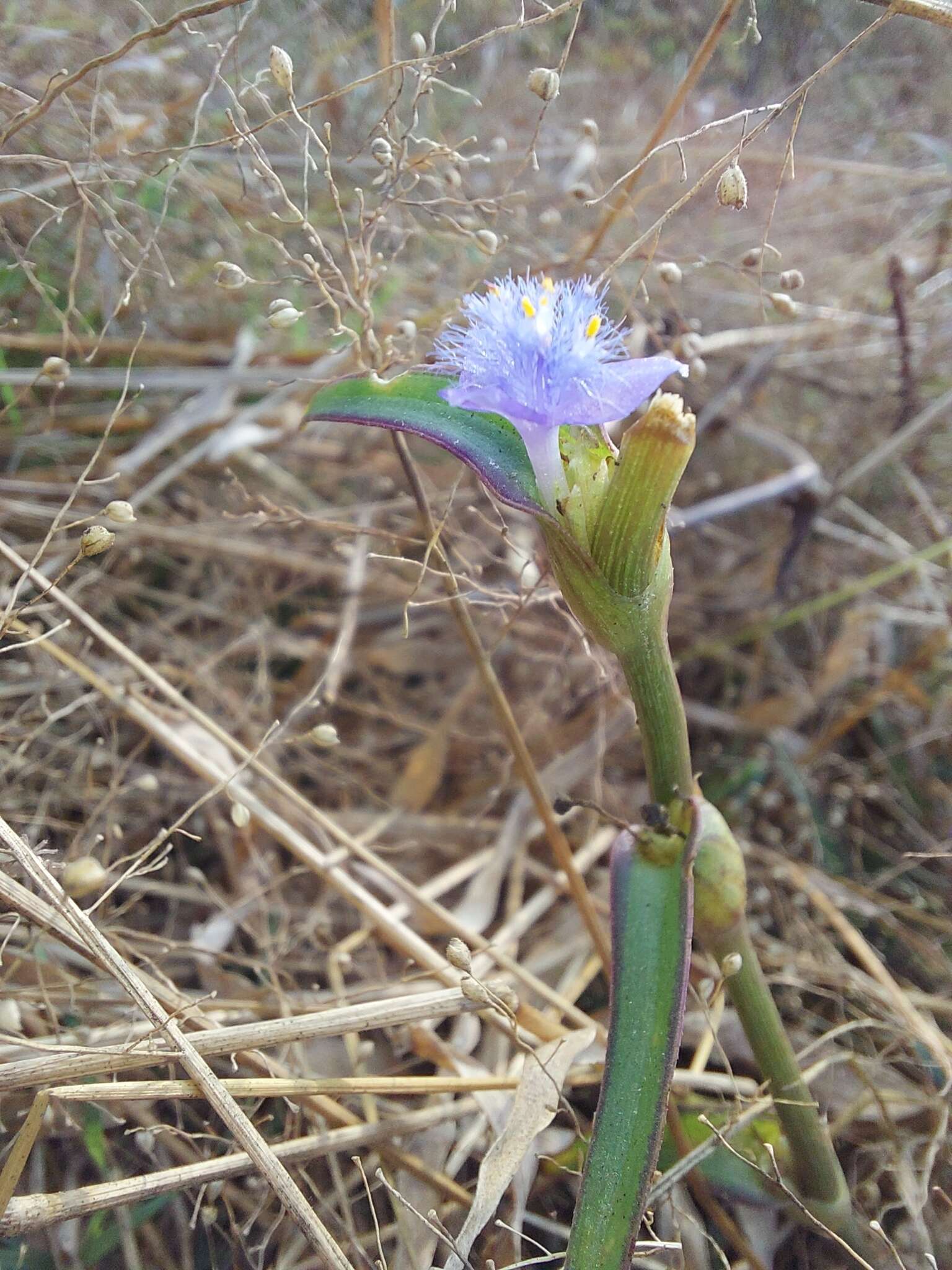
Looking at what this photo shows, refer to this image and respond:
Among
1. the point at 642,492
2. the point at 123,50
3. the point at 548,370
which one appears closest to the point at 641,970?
the point at 642,492

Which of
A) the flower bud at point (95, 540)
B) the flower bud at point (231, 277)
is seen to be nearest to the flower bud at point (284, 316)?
the flower bud at point (231, 277)

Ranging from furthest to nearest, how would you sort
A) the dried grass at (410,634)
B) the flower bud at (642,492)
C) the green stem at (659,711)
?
1. the dried grass at (410,634)
2. the green stem at (659,711)
3. the flower bud at (642,492)

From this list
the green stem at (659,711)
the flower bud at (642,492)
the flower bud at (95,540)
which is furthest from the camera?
the flower bud at (95,540)

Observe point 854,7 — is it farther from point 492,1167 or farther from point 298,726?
point 492,1167

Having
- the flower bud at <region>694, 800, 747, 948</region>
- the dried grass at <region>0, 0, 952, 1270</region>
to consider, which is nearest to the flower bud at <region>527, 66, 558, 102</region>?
the dried grass at <region>0, 0, 952, 1270</region>

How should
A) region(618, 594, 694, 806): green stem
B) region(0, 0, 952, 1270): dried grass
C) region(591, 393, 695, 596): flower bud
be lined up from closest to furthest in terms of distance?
region(591, 393, 695, 596): flower bud → region(618, 594, 694, 806): green stem → region(0, 0, 952, 1270): dried grass

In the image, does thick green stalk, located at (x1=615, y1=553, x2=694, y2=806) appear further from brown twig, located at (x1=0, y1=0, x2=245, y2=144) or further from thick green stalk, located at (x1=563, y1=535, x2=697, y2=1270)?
brown twig, located at (x1=0, y1=0, x2=245, y2=144)

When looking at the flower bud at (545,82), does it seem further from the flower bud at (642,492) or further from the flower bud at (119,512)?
the flower bud at (119,512)
